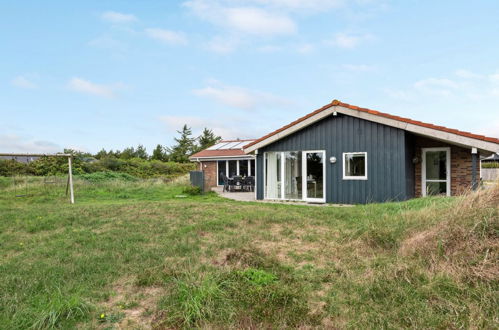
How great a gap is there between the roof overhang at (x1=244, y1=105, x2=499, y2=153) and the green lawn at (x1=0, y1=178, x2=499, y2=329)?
17.9ft

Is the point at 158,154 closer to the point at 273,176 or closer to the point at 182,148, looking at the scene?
the point at 182,148

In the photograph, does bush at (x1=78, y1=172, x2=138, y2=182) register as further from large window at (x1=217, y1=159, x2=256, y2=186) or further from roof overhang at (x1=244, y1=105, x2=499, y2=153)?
roof overhang at (x1=244, y1=105, x2=499, y2=153)

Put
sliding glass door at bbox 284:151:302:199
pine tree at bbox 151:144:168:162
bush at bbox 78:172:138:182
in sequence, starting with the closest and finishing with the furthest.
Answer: sliding glass door at bbox 284:151:302:199 < bush at bbox 78:172:138:182 < pine tree at bbox 151:144:168:162

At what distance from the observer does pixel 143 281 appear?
407 cm

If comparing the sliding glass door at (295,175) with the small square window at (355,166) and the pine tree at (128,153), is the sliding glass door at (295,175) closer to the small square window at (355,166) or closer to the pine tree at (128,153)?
the small square window at (355,166)

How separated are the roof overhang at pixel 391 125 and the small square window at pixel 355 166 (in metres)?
1.42

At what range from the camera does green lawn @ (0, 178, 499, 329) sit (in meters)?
3.11

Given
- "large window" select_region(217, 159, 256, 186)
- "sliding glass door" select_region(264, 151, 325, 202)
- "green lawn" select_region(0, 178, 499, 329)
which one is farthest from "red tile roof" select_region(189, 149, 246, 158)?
"green lawn" select_region(0, 178, 499, 329)

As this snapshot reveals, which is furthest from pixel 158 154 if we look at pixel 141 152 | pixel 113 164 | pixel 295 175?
pixel 295 175

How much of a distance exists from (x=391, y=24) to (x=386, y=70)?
2.13 metres

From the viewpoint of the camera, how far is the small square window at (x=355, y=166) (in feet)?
37.9

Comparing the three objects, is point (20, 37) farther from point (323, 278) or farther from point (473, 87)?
point (473, 87)

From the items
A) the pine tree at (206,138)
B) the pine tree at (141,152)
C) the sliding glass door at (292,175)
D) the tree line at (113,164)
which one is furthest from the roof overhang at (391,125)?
the pine tree at (206,138)

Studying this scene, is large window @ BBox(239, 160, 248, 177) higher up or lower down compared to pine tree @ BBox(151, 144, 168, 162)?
lower down
